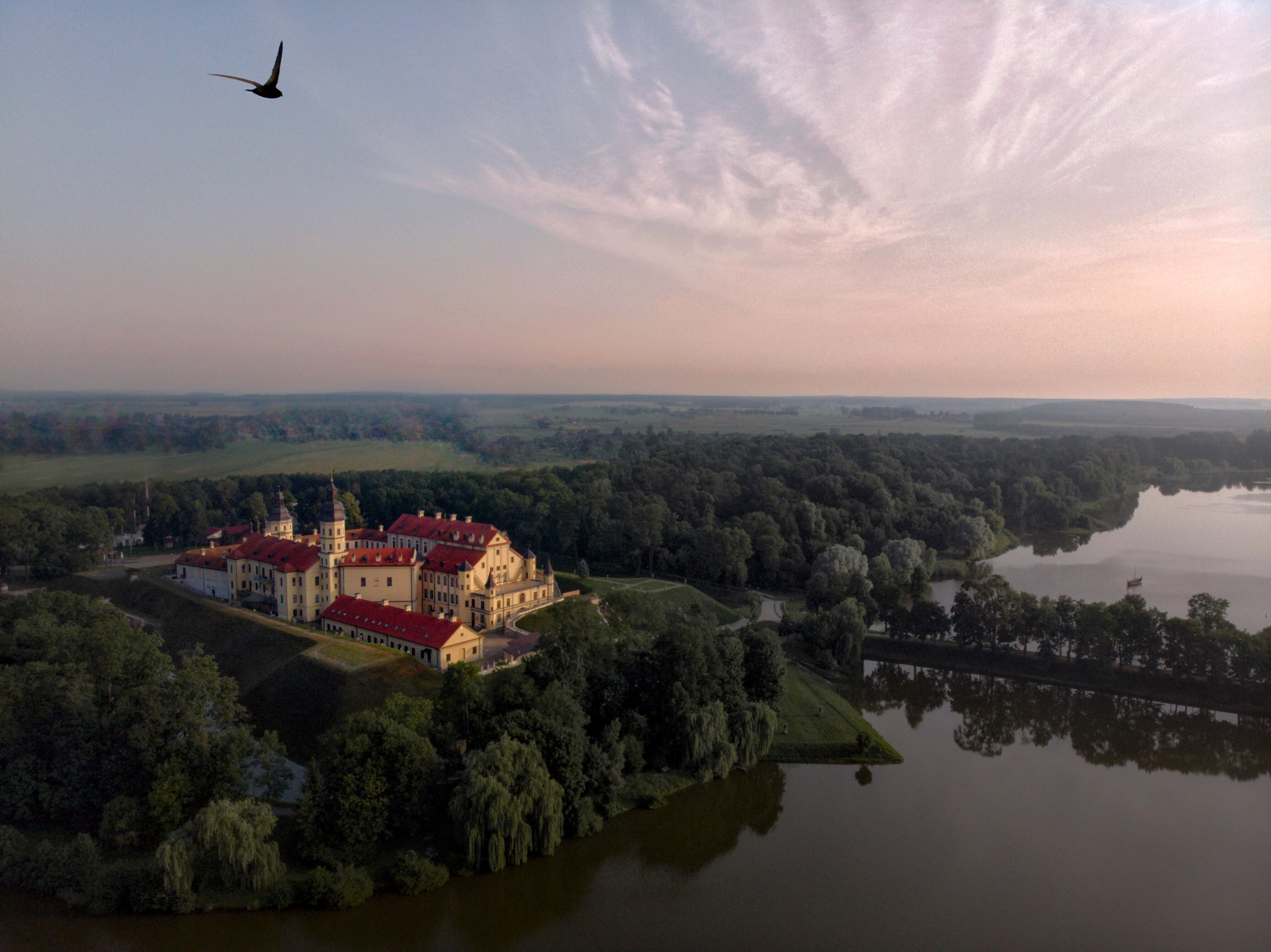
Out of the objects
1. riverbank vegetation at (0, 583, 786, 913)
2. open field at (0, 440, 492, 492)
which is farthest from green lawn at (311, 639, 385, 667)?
open field at (0, 440, 492, 492)

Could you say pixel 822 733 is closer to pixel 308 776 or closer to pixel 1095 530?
pixel 308 776

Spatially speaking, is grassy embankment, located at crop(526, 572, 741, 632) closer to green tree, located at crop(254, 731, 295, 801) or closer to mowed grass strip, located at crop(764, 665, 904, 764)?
mowed grass strip, located at crop(764, 665, 904, 764)

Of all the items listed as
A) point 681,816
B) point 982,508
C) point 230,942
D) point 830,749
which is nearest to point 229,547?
point 230,942

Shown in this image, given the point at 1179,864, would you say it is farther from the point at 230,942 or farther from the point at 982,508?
the point at 982,508

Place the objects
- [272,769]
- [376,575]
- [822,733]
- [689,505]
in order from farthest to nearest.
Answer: [689,505], [376,575], [822,733], [272,769]

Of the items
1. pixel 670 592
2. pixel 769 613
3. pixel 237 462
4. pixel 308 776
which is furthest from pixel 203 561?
pixel 769 613
